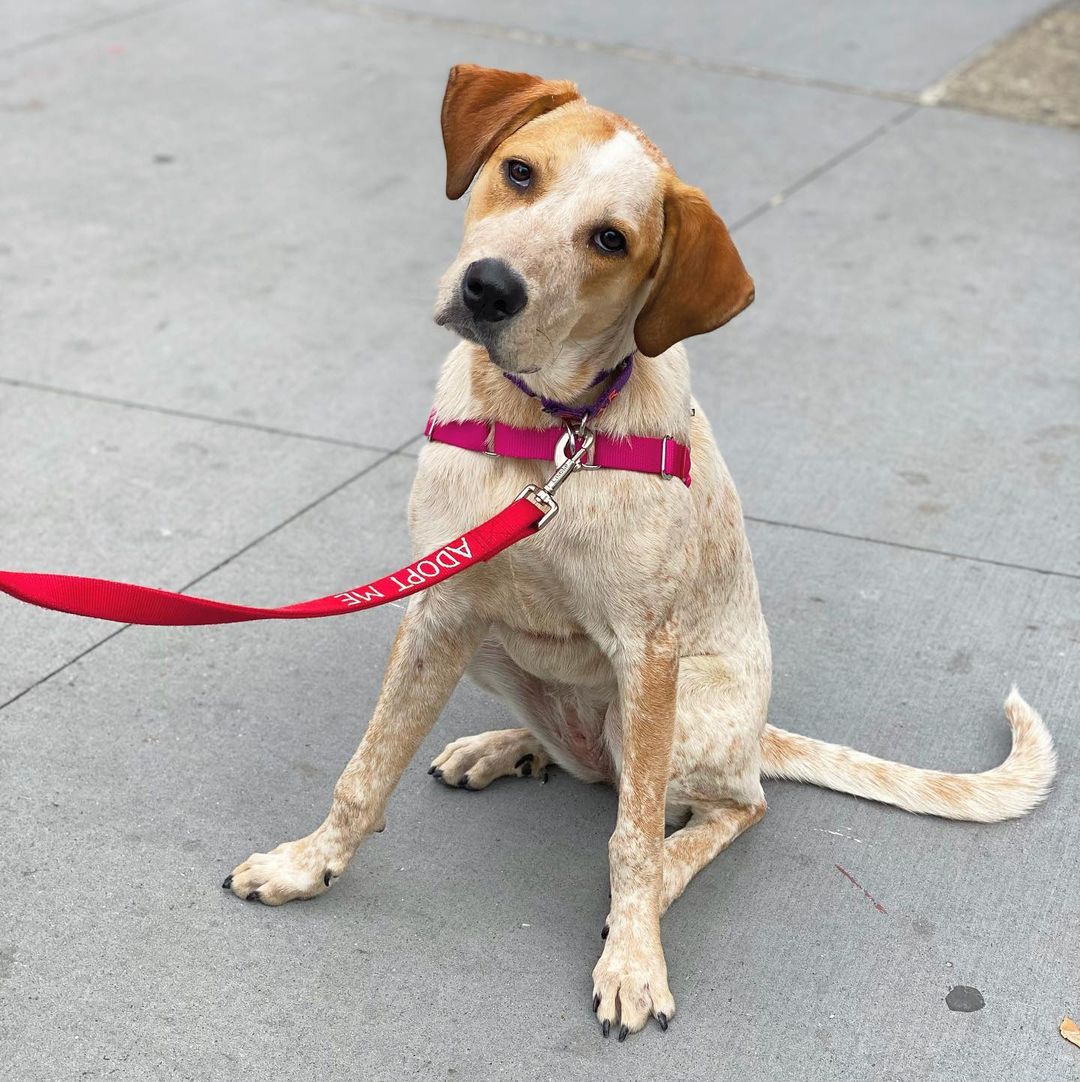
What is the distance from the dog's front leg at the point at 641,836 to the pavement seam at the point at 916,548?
169cm

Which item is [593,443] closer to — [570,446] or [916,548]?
[570,446]

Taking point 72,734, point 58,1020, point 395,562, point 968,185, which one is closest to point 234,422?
point 395,562

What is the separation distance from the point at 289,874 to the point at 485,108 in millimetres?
1513

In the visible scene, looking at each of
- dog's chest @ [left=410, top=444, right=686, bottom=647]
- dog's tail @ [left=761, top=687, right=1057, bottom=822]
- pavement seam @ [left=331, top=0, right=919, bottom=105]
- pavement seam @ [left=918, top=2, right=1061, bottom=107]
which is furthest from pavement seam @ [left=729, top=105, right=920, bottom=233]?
dog's chest @ [left=410, top=444, right=686, bottom=647]

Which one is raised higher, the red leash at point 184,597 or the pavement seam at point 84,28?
the red leash at point 184,597

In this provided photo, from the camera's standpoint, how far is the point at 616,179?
8.10 ft

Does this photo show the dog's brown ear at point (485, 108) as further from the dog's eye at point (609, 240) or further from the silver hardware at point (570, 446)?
the silver hardware at point (570, 446)

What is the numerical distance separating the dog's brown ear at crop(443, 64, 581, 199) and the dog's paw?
1.26 metres

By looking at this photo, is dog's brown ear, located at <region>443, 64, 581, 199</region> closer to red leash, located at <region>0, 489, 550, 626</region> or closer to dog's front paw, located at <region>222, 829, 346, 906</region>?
red leash, located at <region>0, 489, 550, 626</region>

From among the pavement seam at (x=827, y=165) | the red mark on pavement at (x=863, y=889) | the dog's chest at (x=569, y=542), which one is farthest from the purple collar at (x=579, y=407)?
the pavement seam at (x=827, y=165)

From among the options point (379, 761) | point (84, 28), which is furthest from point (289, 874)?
point (84, 28)

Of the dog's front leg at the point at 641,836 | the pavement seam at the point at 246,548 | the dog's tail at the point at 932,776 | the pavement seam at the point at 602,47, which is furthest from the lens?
the pavement seam at the point at 602,47

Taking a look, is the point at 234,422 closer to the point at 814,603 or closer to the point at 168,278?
the point at 168,278

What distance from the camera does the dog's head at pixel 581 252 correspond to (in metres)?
2.42
